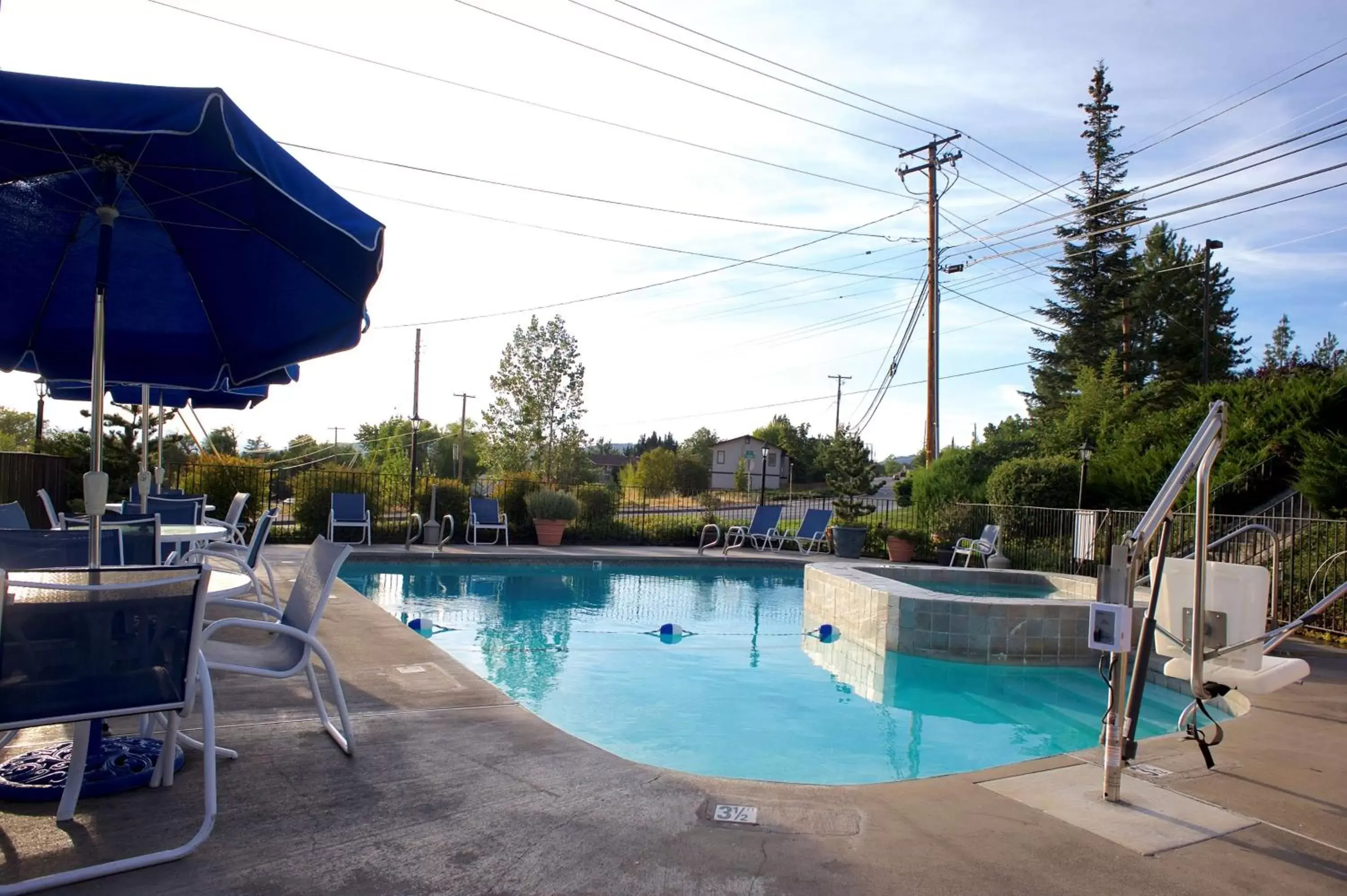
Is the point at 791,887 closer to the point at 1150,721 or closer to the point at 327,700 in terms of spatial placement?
the point at 327,700

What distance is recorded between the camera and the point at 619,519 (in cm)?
1545

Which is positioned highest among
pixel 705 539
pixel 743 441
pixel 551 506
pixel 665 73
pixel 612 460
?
pixel 665 73

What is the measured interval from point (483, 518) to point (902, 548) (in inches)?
270

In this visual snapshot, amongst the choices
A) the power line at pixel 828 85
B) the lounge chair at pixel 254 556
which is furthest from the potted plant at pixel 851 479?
the lounge chair at pixel 254 556

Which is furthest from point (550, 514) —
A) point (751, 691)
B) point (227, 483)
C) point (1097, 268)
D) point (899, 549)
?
point (1097, 268)

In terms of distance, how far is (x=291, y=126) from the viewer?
1162 centimetres

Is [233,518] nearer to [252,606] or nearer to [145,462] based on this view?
[145,462]

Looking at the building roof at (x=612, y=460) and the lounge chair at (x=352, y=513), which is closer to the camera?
the lounge chair at (x=352, y=513)

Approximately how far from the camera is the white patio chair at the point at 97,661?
218 cm

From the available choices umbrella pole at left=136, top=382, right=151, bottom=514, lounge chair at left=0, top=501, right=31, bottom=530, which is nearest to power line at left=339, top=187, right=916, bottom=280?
umbrella pole at left=136, top=382, right=151, bottom=514

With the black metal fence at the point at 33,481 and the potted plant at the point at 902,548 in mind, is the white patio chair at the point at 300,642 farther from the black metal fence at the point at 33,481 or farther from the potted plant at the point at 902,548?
the potted plant at the point at 902,548

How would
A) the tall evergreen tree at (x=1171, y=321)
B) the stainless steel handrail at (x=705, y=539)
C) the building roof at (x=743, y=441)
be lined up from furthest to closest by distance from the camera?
the building roof at (x=743, y=441)
the tall evergreen tree at (x=1171, y=321)
the stainless steel handrail at (x=705, y=539)

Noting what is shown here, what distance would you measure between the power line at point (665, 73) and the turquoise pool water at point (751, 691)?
7.58 m

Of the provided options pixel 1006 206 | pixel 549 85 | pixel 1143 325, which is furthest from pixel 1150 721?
pixel 1143 325
